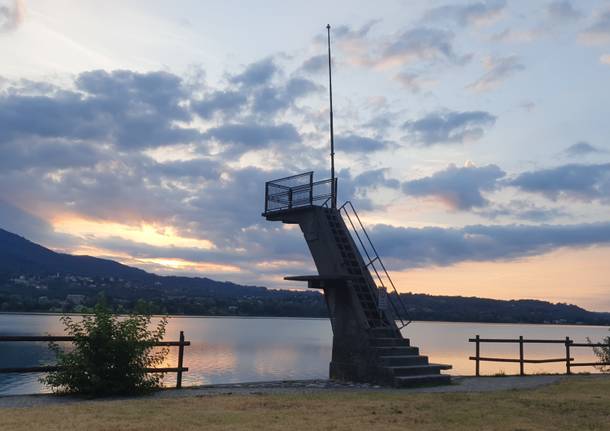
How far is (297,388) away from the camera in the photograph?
16906 mm

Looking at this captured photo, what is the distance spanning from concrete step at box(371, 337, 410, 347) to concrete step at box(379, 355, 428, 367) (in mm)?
579

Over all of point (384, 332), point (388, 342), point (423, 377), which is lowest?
point (423, 377)

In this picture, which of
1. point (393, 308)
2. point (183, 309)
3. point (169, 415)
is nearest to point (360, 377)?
point (393, 308)

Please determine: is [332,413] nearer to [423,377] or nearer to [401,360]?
[423,377]

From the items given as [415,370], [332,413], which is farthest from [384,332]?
[332,413]

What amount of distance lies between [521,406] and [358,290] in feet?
24.9

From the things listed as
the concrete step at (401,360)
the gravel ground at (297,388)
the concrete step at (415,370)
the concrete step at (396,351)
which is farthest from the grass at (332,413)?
the concrete step at (396,351)

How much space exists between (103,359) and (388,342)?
8.37 meters

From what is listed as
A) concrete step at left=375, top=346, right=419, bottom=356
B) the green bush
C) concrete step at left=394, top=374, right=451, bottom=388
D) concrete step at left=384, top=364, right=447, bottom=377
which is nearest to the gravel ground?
concrete step at left=394, top=374, right=451, bottom=388

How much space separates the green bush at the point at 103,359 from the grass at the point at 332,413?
165cm

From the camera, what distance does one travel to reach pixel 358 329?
1898 cm

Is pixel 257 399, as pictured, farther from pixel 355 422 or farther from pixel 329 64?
pixel 329 64

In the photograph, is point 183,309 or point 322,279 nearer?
Answer: point 322,279

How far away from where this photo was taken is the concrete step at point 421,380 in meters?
17.5
